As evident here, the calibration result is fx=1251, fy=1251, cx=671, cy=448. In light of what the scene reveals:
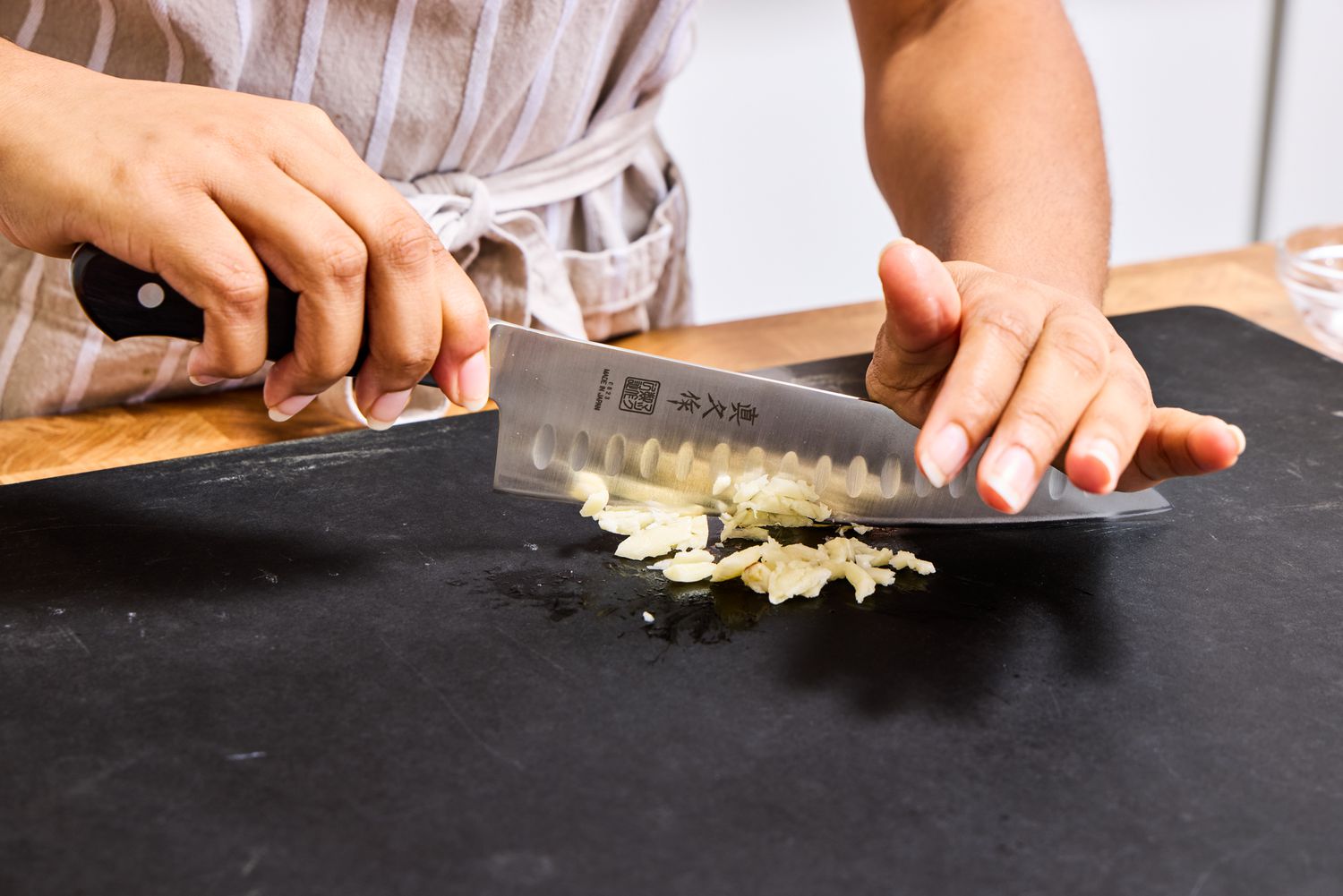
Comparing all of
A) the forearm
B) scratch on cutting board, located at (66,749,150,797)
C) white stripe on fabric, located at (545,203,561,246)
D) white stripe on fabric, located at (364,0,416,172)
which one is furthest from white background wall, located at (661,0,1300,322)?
scratch on cutting board, located at (66,749,150,797)

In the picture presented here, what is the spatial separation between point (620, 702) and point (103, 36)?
0.74 m

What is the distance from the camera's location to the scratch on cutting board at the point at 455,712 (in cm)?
65

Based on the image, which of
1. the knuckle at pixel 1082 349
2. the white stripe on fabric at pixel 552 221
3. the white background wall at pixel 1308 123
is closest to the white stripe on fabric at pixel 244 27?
the white stripe on fabric at pixel 552 221

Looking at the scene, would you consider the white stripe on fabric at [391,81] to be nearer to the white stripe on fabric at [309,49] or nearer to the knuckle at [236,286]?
the white stripe on fabric at [309,49]

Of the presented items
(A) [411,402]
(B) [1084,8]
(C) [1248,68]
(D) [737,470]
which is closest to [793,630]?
(D) [737,470]

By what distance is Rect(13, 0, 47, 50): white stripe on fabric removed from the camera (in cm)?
103

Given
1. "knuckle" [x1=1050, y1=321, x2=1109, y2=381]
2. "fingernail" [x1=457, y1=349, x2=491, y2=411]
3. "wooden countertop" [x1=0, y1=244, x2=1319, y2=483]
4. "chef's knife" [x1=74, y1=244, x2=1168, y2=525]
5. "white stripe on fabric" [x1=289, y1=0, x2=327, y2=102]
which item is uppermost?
"white stripe on fabric" [x1=289, y1=0, x2=327, y2=102]

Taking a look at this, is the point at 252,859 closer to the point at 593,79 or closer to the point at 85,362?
the point at 85,362

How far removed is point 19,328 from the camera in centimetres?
112

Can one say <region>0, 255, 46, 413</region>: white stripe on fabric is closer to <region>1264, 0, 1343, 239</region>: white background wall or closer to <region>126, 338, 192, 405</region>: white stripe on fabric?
<region>126, 338, 192, 405</region>: white stripe on fabric

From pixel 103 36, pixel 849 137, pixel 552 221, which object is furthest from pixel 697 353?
pixel 849 137

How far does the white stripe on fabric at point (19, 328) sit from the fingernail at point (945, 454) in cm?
83

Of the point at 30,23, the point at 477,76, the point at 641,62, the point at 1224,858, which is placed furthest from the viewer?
the point at 641,62

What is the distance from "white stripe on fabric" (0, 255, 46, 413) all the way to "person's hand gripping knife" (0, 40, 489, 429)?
0.98ft
